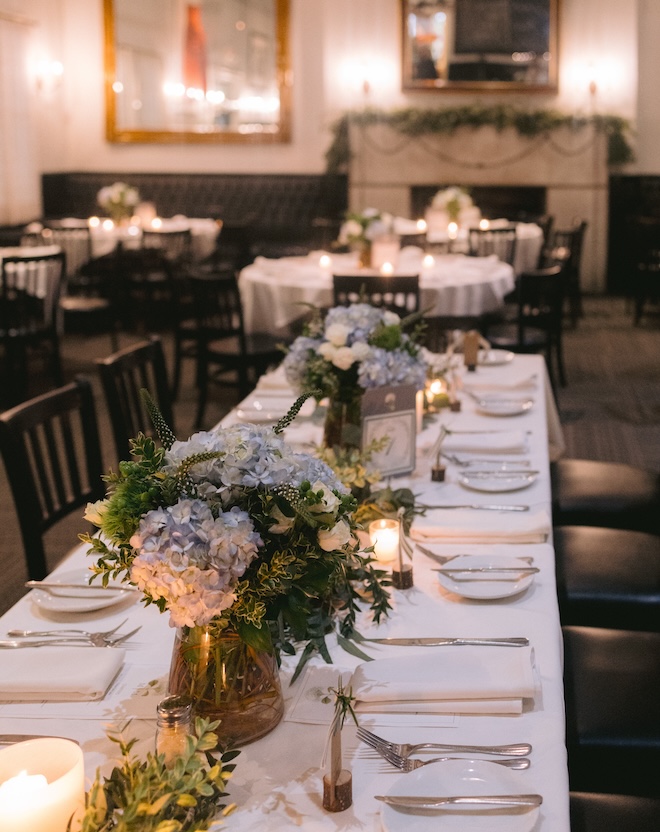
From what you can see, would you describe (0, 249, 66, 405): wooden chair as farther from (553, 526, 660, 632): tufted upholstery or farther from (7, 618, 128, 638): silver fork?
(7, 618, 128, 638): silver fork

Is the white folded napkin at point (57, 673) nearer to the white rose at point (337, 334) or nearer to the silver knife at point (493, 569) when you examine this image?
the silver knife at point (493, 569)

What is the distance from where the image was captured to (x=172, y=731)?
113 centimetres

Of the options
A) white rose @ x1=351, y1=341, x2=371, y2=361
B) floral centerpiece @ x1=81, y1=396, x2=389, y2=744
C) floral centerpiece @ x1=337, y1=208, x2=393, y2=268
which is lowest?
floral centerpiece @ x1=81, y1=396, x2=389, y2=744

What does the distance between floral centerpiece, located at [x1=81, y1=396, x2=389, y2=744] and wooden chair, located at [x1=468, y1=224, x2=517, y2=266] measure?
6512mm

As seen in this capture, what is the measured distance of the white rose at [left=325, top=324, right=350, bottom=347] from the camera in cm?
240

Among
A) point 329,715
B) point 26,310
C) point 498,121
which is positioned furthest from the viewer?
point 498,121

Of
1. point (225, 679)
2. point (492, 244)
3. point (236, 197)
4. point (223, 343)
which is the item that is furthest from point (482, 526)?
point (236, 197)

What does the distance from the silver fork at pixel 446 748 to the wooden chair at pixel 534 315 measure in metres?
4.40

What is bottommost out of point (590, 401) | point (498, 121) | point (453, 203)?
point (590, 401)

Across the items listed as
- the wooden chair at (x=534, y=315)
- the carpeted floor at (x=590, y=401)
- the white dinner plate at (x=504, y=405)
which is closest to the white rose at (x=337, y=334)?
the white dinner plate at (x=504, y=405)

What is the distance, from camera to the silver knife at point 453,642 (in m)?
1.57

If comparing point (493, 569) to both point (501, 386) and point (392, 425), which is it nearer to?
point (392, 425)

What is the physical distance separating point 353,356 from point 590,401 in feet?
14.3

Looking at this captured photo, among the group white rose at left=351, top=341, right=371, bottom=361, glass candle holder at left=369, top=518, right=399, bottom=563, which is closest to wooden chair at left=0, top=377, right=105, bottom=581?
white rose at left=351, top=341, right=371, bottom=361
